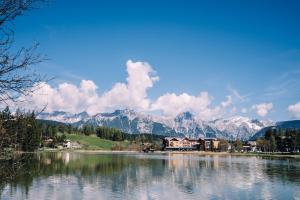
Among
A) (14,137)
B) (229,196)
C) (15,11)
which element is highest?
(15,11)

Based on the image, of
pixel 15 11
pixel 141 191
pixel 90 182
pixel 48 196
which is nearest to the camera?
pixel 15 11

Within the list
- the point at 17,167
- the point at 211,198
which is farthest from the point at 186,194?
the point at 17,167

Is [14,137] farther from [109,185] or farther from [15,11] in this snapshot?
[109,185]

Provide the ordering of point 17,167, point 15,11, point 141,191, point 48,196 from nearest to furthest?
point 15,11 → point 17,167 → point 48,196 → point 141,191

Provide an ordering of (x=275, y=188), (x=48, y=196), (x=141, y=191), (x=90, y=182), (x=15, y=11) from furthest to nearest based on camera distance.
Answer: (x=90, y=182)
(x=275, y=188)
(x=141, y=191)
(x=48, y=196)
(x=15, y=11)

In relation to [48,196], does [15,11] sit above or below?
above

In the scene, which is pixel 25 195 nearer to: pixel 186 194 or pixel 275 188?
pixel 186 194

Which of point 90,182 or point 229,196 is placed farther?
point 90,182

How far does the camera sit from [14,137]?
383 inches

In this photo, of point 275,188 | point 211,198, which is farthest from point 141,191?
point 275,188

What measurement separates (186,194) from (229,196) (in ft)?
16.1

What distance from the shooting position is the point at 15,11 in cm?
921

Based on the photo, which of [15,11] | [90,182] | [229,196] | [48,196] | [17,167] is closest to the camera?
[15,11]

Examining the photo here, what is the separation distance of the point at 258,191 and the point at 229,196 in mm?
6073
